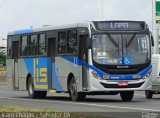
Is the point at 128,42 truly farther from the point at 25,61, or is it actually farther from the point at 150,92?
the point at 25,61

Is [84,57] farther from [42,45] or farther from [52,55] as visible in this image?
Answer: [42,45]

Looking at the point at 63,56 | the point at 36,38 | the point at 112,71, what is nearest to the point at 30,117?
the point at 112,71

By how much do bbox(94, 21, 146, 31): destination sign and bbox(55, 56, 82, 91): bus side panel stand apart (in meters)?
1.68

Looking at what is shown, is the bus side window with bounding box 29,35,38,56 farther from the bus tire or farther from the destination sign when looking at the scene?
the destination sign

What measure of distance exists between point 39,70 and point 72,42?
357 cm

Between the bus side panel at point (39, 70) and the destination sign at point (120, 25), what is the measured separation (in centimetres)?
394

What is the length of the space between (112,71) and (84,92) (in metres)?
1.67

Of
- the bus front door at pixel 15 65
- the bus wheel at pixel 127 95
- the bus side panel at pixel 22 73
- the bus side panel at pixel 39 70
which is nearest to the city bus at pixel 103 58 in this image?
the bus wheel at pixel 127 95

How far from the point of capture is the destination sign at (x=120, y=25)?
23656 millimetres

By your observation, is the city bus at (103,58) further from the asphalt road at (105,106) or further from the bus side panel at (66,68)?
the asphalt road at (105,106)

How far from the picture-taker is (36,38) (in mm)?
27766

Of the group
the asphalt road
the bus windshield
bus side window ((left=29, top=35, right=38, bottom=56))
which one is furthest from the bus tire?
the bus windshield

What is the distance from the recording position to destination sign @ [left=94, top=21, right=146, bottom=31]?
23.7 meters

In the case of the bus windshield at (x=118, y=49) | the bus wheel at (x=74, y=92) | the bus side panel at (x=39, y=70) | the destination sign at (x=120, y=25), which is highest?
the destination sign at (x=120, y=25)
